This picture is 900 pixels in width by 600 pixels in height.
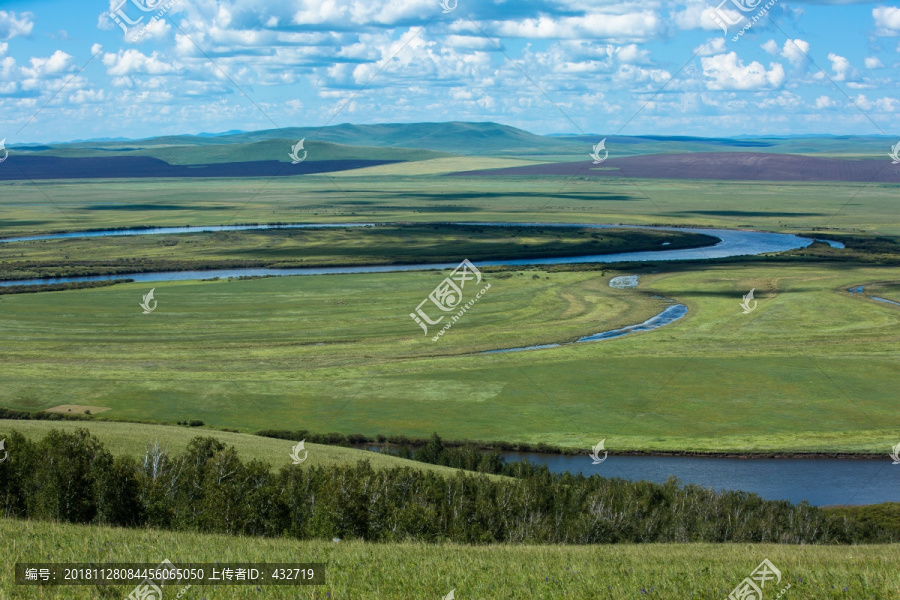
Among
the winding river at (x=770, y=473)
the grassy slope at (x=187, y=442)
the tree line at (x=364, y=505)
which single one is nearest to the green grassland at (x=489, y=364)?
the winding river at (x=770, y=473)

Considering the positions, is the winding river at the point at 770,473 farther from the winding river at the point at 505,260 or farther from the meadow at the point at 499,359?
the winding river at the point at 505,260

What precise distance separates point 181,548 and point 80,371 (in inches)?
2237

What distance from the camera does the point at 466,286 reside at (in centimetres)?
10988

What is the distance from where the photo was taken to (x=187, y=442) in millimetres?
43406

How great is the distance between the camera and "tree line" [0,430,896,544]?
27.9 metres

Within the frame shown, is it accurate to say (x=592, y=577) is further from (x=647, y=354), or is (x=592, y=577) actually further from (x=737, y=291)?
(x=737, y=291)

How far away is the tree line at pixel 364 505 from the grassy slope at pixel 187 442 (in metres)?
6.43

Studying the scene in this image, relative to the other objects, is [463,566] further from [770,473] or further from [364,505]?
[770,473]

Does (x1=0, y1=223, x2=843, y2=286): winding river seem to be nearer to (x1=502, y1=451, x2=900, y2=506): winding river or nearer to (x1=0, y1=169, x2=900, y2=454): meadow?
(x1=0, y1=169, x2=900, y2=454): meadow

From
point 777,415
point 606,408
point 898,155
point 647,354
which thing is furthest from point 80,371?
point 898,155

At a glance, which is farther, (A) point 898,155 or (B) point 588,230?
(B) point 588,230

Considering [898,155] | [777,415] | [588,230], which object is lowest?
[777,415]

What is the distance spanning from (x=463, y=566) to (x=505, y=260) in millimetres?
120792

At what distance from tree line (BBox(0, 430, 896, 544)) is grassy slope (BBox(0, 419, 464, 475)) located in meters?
6.43
